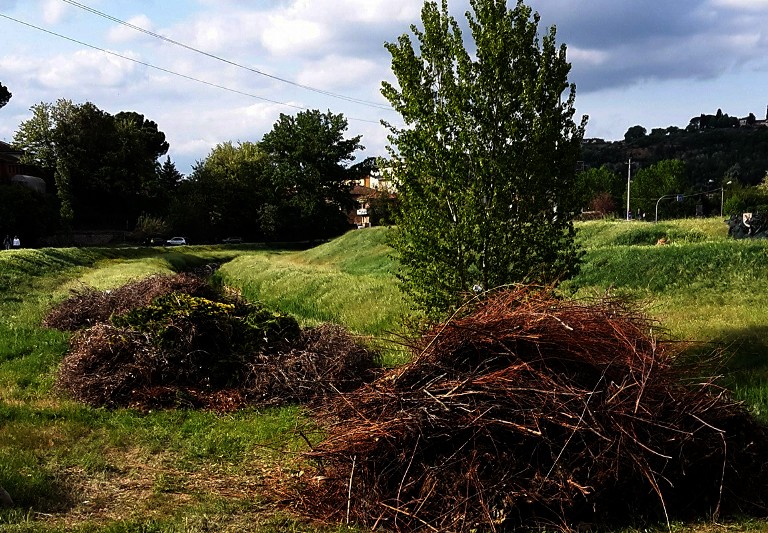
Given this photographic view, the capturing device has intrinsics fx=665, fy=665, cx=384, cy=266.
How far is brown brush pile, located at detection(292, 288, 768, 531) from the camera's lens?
5434mm

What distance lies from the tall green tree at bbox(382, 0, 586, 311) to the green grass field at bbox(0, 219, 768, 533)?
1.31 meters

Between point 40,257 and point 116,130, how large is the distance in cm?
3711

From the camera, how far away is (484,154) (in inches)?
392

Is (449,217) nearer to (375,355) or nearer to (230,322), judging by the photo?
(375,355)

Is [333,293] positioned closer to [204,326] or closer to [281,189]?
[204,326]

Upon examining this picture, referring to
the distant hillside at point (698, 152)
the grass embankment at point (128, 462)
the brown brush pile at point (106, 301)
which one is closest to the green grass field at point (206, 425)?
the grass embankment at point (128, 462)

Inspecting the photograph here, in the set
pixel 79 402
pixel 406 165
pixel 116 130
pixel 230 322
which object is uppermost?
pixel 116 130

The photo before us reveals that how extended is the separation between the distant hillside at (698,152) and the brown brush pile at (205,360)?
126 meters

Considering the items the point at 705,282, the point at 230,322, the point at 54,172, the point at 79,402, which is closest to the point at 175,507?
the point at 79,402

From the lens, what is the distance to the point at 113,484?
657 centimetres

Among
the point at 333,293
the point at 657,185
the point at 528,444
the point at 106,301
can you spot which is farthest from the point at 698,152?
the point at 528,444

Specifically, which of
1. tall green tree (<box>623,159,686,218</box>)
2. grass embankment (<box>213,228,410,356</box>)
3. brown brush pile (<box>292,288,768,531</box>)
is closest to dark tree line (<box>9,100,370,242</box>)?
grass embankment (<box>213,228,410,356</box>)

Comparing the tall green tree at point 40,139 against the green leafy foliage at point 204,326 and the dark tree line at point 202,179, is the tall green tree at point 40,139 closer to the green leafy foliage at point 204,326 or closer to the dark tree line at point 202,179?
the dark tree line at point 202,179

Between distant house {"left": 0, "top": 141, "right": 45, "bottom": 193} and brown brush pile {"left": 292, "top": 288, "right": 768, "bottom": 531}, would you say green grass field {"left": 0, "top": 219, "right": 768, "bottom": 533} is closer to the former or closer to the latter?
brown brush pile {"left": 292, "top": 288, "right": 768, "bottom": 531}
